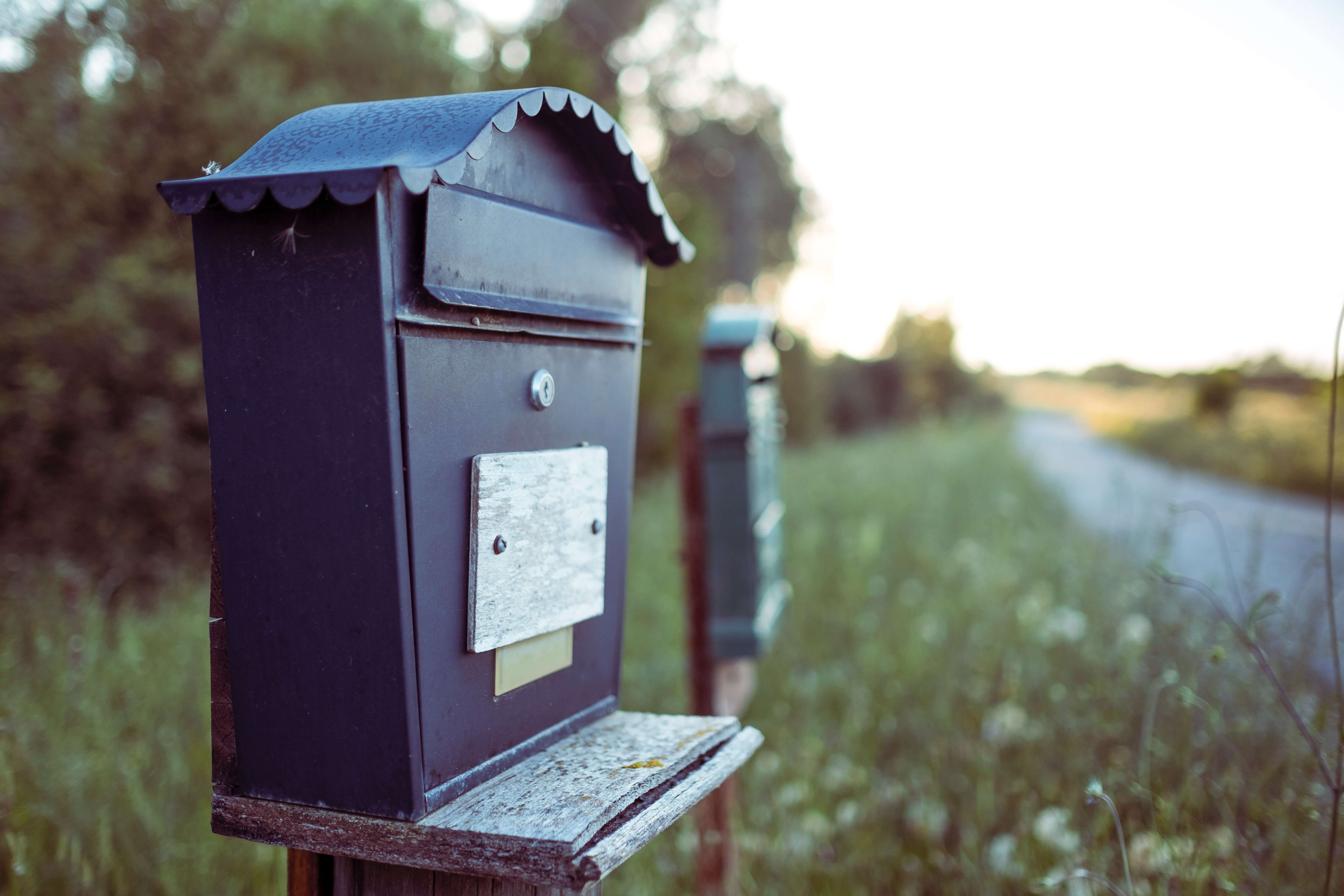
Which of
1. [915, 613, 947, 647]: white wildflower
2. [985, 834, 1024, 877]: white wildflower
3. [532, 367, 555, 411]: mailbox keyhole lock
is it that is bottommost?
[985, 834, 1024, 877]: white wildflower

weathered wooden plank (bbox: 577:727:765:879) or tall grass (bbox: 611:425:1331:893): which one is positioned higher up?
weathered wooden plank (bbox: 577:727:765:879)

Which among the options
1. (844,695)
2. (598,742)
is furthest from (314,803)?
(844,695)

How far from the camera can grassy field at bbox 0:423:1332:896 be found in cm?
204

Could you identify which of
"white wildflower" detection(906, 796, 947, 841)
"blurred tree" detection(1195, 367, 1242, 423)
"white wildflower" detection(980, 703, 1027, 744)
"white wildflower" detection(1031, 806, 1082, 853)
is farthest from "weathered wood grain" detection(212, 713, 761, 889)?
"blurred tree" detection(1195, 367, 1242, 423)

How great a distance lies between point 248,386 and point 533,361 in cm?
38

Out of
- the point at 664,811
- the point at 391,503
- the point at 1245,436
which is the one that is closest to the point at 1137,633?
the point at 664,811

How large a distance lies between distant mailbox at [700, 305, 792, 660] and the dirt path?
1115 mm

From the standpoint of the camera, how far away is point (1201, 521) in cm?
796

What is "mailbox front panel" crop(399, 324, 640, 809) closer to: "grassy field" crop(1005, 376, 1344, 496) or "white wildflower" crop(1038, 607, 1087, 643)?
"white wildflower" crop(1038, 607, 1087, 643)

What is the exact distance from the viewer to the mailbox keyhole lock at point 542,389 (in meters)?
1.26

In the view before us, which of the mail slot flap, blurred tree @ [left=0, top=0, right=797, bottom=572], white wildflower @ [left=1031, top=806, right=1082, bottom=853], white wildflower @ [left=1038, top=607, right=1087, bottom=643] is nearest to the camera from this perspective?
the mail slot flap

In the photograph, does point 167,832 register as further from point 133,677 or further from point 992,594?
point 992,594

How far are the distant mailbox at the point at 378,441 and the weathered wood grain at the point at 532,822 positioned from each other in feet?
0.08

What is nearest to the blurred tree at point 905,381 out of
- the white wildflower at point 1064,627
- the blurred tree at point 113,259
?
the blurred tree at point 113,259
